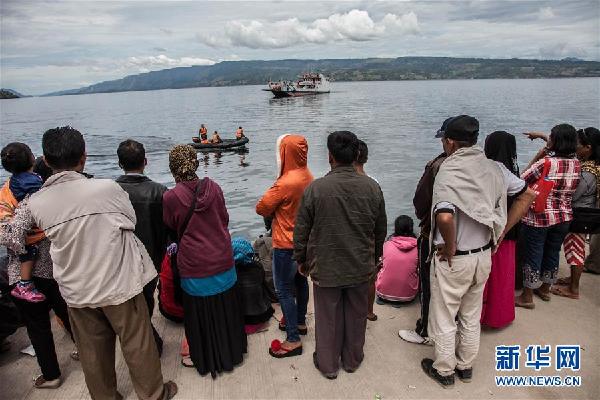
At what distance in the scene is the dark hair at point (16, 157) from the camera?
10.1 feet

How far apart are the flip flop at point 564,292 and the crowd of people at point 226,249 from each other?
1221 millimetres

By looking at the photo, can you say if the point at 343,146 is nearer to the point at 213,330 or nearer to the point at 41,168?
the point at 213,330

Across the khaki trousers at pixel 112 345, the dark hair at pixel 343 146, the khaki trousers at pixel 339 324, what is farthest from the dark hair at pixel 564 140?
the khaki trousers at pixel 112 345

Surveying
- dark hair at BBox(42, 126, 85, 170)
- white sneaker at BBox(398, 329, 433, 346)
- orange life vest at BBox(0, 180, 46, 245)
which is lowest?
white sneaker at BBox(398, 329, 433, 346)

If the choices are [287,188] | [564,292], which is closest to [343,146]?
[287,188]

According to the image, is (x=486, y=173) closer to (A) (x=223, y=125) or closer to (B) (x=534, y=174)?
(B) (x=534, y=174)

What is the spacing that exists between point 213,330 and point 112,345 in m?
0.81

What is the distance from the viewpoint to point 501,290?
153 inches

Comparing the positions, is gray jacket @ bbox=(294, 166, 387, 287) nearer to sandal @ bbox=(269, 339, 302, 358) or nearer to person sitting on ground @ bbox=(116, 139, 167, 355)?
sandal @ bbox=(269, 339, 302, 358)

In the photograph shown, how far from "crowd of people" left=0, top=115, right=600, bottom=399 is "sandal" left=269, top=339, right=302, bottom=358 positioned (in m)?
0.02

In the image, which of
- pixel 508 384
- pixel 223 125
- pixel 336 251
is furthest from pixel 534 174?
pixel 223 125

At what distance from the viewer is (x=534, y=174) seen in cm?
412

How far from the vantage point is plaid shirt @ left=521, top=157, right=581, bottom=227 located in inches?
159

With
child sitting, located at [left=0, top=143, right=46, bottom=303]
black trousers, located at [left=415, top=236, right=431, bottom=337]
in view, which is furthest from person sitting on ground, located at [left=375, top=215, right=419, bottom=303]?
child sitting, located at [left=0, top=143, right=46, bottom=303]
